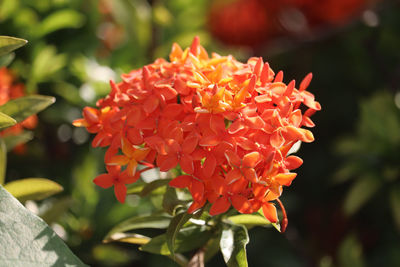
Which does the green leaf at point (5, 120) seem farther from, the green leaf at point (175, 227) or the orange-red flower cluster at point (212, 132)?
the green leaf at point (175, 227)

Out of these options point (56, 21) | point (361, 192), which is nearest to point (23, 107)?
point (56, 21)

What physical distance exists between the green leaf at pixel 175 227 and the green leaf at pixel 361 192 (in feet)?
1.87

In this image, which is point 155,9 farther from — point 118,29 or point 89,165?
point 89,165

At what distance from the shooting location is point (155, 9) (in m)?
1.33

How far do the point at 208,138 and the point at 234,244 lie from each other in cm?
14

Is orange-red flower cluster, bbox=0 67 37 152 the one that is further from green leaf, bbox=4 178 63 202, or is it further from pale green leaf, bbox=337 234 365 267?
pale green leaf, bbox=337 234 365 267

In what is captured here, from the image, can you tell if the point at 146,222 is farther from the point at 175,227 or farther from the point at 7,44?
the point at 7,44

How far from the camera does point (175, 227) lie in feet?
2.11

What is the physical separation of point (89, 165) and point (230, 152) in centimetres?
59

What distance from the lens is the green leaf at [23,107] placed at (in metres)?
0.71

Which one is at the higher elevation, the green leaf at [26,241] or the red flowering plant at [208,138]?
the red flowering plant at [208,138]

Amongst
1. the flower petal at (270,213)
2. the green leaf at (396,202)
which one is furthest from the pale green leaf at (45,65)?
the green leaf at (396,202)

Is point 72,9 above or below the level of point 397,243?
above

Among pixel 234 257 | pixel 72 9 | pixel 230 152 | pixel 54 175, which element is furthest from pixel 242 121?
pixel 72 9
